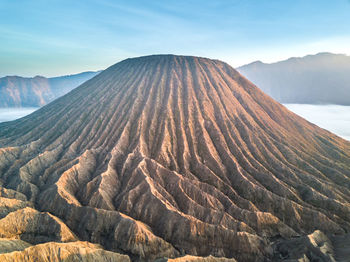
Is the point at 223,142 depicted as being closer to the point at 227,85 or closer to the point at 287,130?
the point at 287,130

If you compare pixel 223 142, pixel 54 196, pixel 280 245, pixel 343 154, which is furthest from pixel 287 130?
pixel 54 196

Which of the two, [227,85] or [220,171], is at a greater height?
[227,85]

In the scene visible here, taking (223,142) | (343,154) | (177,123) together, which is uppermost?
(177,123)

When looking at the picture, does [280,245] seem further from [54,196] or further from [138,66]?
[138,66]

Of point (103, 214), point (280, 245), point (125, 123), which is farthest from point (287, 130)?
point (103, 214)

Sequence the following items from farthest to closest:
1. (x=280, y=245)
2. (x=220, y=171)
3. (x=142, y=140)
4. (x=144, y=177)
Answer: (x=142, y=140)
(x=220, y=171)
(x=144, y=177)
(x=280, y=245)

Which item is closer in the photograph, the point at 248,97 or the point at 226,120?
the point at 226,120

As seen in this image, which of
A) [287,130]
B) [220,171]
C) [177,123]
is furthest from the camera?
[287,130]
